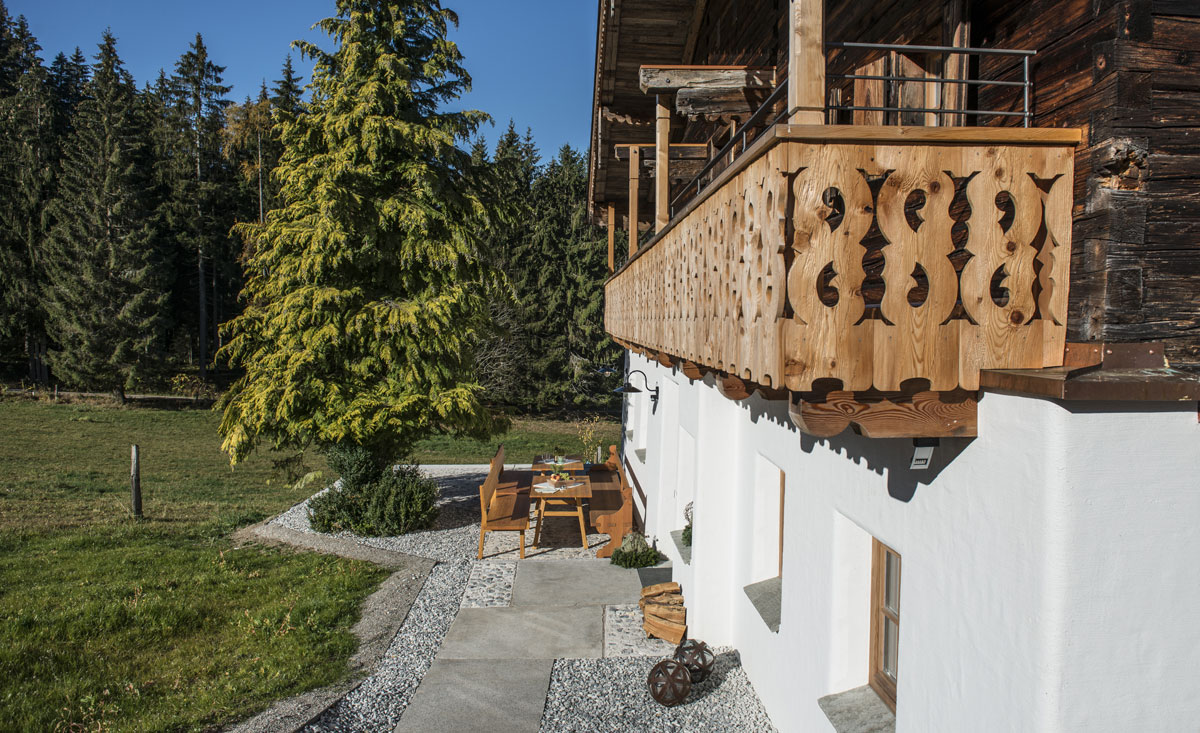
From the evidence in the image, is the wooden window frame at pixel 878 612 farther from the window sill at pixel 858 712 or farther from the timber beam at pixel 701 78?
the timber beam at pixel 701 78

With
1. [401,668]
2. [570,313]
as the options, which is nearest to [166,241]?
[570,313]

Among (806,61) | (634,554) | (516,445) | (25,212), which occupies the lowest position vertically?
(516,445)

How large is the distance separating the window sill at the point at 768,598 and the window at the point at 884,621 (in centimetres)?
116

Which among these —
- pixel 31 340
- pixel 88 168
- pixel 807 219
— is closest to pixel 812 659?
pixel 807 219

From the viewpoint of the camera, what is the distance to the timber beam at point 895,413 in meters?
3.09

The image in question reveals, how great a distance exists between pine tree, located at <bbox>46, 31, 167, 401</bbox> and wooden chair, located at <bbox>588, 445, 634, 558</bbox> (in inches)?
1134

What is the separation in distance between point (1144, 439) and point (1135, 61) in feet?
5.09

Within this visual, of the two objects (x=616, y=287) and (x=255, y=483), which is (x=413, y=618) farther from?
(x=255, y=483)

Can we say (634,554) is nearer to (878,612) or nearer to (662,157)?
(662,157)

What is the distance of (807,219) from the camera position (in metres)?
2.89

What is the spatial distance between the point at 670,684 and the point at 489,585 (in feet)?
14.0

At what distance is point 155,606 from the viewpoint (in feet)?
31.1

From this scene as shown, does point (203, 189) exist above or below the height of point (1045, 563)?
above

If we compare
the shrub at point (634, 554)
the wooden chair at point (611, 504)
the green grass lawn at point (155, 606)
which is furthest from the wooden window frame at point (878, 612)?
the wooden chair at point (611, 504)
